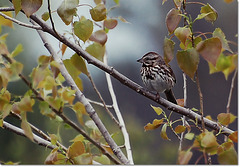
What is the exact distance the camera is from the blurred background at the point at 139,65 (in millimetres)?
1070

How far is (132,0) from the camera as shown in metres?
1.17

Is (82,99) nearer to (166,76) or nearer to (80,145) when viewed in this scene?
(80,145)

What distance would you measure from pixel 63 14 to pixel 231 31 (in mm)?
631

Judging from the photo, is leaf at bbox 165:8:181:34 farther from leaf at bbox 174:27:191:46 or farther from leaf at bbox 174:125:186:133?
leaf at bbox 174:125:186:133

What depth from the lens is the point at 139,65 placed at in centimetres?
122

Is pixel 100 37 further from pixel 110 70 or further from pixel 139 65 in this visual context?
pixel 139 65

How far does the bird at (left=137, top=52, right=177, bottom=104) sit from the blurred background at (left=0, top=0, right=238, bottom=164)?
4cm

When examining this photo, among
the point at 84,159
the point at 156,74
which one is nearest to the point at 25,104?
the point at 84,159

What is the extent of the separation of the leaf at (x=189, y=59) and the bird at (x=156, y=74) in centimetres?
57

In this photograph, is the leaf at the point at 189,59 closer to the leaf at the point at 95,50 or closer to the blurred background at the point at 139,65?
the leaf at the point at 95,50

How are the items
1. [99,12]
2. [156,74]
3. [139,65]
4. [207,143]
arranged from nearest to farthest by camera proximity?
[207,143], [99,12], [156,74], [139,65]

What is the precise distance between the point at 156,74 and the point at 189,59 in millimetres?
606

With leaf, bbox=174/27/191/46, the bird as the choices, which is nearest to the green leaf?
leaf, bbox=174/27/191/46

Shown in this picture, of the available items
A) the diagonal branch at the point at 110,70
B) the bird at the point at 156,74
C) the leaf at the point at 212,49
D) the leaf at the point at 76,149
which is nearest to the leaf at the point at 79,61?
the diagonal branch at the point at 110,70
